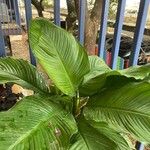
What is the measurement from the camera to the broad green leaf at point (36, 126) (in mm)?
915

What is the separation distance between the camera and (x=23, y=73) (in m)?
1.40

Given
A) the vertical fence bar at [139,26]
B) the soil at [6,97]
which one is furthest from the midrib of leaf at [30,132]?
the vertical fence bar at [139,26]

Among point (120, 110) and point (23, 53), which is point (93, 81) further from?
point (23, 53)

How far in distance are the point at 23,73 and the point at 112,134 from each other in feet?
1.78

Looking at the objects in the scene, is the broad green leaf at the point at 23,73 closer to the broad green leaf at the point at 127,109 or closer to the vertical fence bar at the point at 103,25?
the broad green leaf at the point at 127,109

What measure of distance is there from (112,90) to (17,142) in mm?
518

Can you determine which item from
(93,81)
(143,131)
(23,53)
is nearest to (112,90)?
(93,81)

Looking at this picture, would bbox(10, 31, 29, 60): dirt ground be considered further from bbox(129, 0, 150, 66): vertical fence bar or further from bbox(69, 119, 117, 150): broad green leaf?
bbox(69, 119, 117, 150): broad green leaf

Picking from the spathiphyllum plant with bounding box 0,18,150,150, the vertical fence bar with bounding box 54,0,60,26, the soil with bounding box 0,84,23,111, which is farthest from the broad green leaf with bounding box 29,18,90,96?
the soil with bounding box 0,84,23,111

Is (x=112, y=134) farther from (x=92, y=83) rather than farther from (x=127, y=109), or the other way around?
(x=92, y=83)

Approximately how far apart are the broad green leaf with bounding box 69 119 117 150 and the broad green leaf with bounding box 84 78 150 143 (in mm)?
57

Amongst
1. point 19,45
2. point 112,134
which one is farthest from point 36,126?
point 19,45

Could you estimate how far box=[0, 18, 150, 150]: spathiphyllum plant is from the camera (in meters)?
1.00

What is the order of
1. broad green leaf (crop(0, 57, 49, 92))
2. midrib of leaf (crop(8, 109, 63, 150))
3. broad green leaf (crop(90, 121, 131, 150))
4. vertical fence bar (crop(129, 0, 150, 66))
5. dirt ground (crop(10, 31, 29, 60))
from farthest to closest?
dirt ground (crop(10, 31, 29, 60)) < vertical fence bar (crop(129, 0, 150, 66)) < broad green leaf (crop(0, 57, 49, 92)) < broad green leaf (crop(90, 121, 131, 150)) < midrib of leaf (crop(8, 109, 63, 150))
